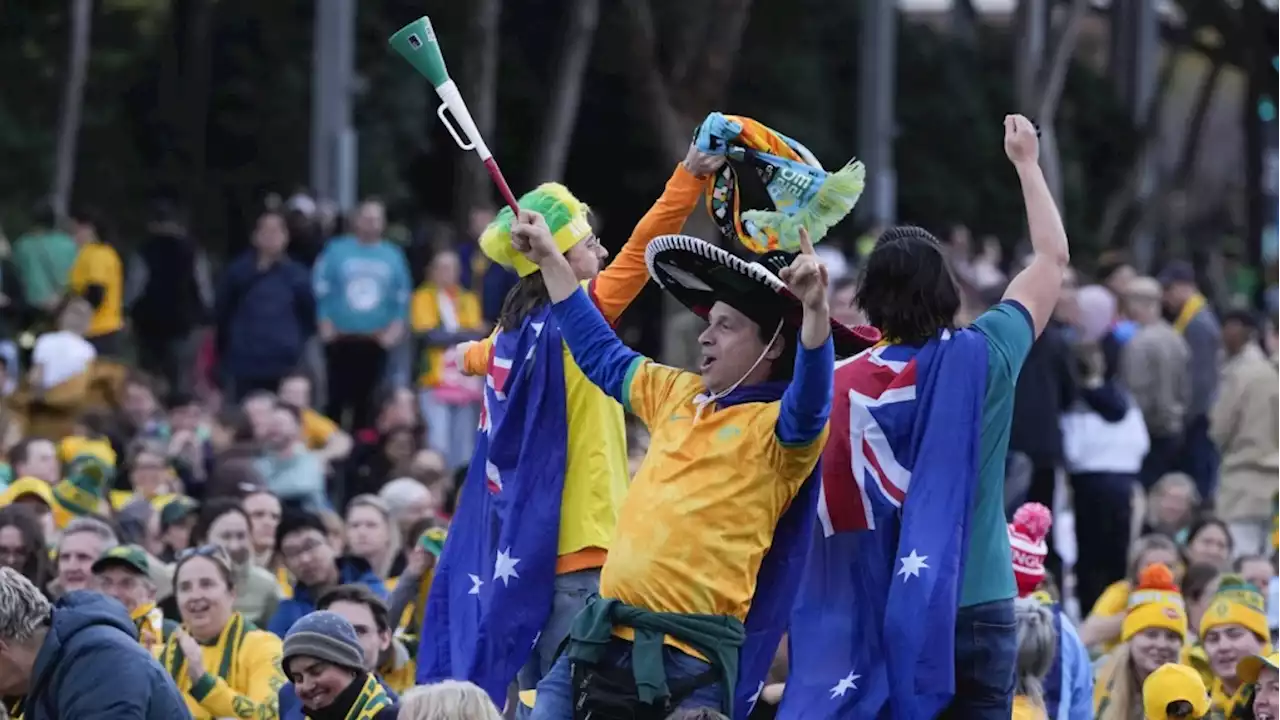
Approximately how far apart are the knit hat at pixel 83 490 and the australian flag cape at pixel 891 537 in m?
6.52

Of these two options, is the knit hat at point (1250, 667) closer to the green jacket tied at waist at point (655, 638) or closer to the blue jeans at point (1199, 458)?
the green jacket tied at waist at point (655, 638)

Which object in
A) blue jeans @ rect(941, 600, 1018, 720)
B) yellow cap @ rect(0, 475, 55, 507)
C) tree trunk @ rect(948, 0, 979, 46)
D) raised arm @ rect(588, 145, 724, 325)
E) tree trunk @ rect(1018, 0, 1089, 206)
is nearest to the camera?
blue jeans @ rect(941, 600, 1018, 720)

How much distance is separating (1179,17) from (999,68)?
3.54 metres

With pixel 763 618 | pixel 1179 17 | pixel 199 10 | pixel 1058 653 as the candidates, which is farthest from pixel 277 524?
pixel 1179 17

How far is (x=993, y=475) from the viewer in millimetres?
7102

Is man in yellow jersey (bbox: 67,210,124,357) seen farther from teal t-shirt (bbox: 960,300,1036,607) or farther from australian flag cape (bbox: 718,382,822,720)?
teal t-shirt (bbox: 960,300,1036,607)

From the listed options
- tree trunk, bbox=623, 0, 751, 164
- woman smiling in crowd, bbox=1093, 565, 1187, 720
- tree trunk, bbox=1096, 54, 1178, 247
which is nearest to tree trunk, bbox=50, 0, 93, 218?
tree trunk, bbox=623, 0, 751, 164

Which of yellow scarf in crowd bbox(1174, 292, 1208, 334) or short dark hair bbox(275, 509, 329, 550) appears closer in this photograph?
short dark hair bbox(275, 509, 329, 550)

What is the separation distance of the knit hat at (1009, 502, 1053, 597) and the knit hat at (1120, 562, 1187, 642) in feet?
5.44

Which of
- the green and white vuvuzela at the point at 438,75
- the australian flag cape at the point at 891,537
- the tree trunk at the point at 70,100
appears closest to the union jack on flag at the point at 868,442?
the australian flag cape at the point at 891,537

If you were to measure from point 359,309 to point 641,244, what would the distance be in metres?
11.4

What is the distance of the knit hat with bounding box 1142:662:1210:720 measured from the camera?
880cm

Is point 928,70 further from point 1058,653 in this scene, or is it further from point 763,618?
point 763,618

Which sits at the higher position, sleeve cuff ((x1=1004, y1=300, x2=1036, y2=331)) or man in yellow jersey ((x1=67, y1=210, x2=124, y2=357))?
sleeve cuff ((x1=1004, y1=300, x2=1036, y2=331))
